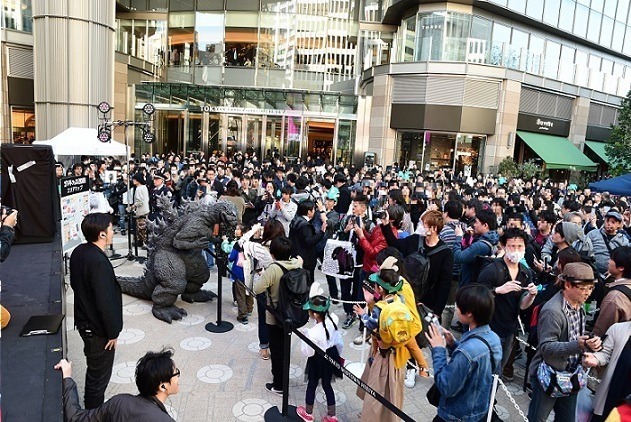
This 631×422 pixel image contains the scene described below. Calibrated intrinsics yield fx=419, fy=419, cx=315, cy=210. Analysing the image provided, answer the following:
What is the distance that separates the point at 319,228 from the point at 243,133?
20.3 m

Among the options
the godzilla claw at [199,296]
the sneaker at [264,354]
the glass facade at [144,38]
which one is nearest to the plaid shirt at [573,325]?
the sneaker at [264,354]

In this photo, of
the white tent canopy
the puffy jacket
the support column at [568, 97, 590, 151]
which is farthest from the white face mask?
the support column at [568, 97, 590, 151]

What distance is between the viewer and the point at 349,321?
5.96 meters

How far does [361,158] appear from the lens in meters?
23.9

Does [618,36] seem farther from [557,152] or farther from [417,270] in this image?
[417,270]

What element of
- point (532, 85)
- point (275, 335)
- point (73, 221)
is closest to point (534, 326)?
point (275, 335)

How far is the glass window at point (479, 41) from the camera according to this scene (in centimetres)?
2034

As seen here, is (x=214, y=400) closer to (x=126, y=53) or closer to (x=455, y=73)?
(x=455, y=73)

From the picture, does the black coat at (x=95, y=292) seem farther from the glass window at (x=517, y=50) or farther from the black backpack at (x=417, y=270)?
the glass window at (x=517, y=50)

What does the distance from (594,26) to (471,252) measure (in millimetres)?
26810

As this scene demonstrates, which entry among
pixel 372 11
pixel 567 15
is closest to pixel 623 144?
pixel 567 15

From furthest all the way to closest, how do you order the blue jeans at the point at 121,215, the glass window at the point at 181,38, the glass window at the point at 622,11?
the glass window at the point at 181,38, the glass window at the point at 622,11, the blue jeans at the point at 121,215

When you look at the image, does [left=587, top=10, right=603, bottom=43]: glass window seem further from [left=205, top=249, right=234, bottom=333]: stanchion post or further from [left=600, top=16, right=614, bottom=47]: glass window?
[left=205, top=249, right=234, bottom=333]: stanchion post

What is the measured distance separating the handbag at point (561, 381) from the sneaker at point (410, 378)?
1.69 m
